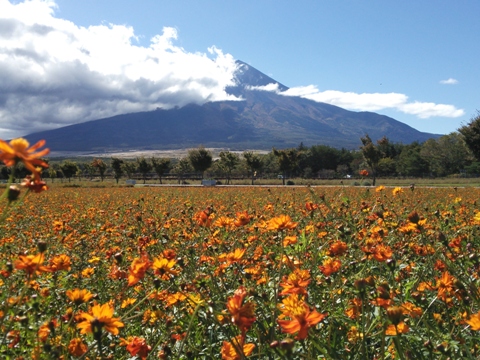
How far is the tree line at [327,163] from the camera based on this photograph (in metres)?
38.0

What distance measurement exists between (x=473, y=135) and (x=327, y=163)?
52070 millimetres

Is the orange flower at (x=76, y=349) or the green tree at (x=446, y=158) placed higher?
the green tree at (x=446, y=158)

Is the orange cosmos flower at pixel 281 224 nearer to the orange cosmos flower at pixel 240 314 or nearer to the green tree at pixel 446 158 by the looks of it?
the orange cosmos flower at pixel 240 314

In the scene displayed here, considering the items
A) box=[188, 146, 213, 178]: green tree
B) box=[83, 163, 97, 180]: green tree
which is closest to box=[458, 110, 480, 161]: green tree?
box=[188, 146, 213, 178]: green tree

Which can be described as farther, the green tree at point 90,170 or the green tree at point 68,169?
the green tree at point 90,170

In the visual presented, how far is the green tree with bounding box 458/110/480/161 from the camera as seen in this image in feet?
93.0

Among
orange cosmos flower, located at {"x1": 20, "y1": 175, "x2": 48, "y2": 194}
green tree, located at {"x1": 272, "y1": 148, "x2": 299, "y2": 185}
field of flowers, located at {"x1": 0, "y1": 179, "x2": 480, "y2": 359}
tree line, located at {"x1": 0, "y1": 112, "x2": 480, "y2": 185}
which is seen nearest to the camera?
orange cosmos flower, located at {"x1": 20, "y1": 175, "x2": 48, "y2": 194}

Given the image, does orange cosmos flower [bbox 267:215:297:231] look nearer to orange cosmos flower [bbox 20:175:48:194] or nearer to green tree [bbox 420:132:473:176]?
orange cosmos flower [bbox 20:175:48:194]

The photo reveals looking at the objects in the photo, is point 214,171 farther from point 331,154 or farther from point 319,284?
point 319,284

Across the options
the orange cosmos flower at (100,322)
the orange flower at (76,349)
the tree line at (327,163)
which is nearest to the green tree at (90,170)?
the tree line at (327,163)

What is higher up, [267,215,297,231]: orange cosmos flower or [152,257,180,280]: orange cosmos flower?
[267,215,297,231]: orange cosmos flower

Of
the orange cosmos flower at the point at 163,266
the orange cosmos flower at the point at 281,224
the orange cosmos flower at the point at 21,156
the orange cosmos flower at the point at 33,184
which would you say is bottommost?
the orange cosmos flower at the point at 163,266

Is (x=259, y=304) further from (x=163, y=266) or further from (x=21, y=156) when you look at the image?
(x=21, y=156)

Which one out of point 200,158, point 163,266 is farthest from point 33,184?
point 200,158
